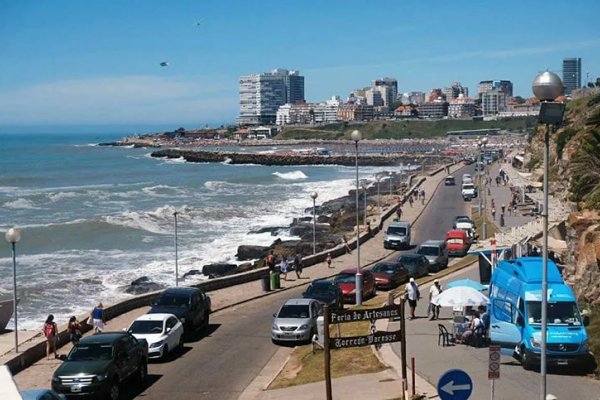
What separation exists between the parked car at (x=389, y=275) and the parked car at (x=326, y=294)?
414 cm

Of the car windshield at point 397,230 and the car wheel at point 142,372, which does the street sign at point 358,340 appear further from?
the car windshield at point 397,230

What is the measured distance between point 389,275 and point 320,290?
5.35 meters

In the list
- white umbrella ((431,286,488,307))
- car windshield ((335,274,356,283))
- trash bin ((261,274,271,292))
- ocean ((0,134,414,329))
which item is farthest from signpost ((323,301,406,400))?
ocean ((0,134,414,329))

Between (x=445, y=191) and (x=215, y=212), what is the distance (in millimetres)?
21673

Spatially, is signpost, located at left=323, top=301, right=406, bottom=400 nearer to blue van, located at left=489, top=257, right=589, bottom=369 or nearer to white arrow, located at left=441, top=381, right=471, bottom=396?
white arrow, located at left=441, top=381, right=471, bottom=396

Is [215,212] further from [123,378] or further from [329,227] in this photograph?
[123,378]

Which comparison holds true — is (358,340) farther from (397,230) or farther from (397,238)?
(397,230)

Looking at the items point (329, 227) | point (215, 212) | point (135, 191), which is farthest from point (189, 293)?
point (135, 191)

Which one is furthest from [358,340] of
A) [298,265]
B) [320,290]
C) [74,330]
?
[298,265]

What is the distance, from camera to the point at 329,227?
53125 millimetres

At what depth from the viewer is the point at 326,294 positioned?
23469 millimetres

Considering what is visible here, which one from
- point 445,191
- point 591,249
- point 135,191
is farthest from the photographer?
point 135,191

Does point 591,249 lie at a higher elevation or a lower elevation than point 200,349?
higher

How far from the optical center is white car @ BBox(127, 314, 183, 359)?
1820cm
